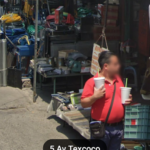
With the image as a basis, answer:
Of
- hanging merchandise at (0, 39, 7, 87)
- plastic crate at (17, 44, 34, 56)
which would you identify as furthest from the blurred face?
plastic crate at (17, 44, 34, 56)

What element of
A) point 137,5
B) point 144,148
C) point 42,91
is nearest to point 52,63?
point 42,91

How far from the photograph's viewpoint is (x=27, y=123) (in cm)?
731

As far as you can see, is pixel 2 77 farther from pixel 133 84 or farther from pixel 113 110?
pixel 113 110

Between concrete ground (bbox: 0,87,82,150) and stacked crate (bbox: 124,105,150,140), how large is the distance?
6.34 ft

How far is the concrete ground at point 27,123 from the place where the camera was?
6.35 metres

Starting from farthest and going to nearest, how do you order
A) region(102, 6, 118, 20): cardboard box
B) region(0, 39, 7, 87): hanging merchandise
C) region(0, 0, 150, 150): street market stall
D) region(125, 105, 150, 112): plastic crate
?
region(0, 39, 7, 87): hanging merchandise, region(102, 6, 118, 20): cardboard box, region(0, 0, 150, 150): street market stall, region(125, 105, 150, 112): plastic crate

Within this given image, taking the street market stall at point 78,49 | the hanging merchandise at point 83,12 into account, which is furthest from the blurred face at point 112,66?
the hanging merchandise at point 83,12

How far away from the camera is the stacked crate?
475 centimetres

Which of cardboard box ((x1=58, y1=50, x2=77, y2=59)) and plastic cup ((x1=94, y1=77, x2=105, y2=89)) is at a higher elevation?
plastic cup ((x1=94, y1=77, x2=105, y2=89))

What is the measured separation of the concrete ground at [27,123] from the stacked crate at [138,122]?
1.93m

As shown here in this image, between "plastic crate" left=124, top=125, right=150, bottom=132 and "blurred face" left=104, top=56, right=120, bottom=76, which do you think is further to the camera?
"plastic crate" left=124, top=125, right=150, bottom=132

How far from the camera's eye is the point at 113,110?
4.13 m

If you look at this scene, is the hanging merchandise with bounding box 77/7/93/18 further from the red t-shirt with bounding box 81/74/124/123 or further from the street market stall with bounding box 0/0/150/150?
the red t-shirt with bounding box 81/74/124/123

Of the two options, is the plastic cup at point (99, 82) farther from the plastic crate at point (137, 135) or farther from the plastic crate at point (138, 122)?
the plastic crate at point (137, 135)
